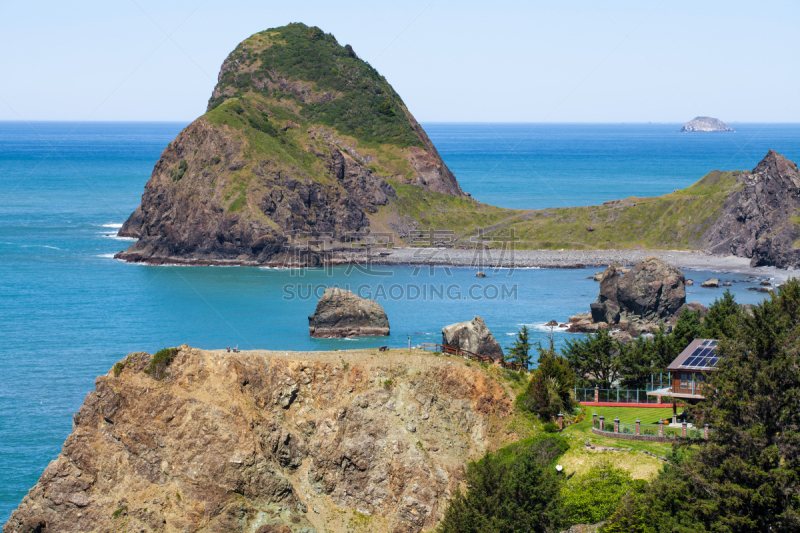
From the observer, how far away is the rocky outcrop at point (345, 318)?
9594cm

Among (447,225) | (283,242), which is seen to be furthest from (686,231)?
(283,242)

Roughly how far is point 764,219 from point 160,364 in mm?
130847

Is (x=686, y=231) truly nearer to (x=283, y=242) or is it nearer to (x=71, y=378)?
(x=283, y=242)

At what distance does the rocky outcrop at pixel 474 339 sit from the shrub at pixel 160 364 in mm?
26615

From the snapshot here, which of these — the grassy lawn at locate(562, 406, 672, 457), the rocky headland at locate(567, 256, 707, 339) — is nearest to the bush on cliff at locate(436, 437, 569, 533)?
the grassy lawn at locate(562, 406, 672, 457)

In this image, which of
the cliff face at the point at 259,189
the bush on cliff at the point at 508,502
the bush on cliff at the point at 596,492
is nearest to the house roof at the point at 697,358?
the bush on cliff at the point at 596,492

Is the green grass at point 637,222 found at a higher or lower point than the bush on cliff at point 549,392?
higher

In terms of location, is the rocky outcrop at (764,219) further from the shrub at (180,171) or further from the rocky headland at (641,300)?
the shrub at (180,171)

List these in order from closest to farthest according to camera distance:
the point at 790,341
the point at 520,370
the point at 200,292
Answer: the point at 790,341 < the point at 520,370 < the point at 200,292

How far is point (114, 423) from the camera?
50031mm

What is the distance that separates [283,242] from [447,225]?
4336 centimetres

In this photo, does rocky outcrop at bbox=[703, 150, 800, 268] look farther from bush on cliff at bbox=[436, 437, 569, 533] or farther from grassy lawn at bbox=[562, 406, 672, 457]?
bush on cliff at bbox=[436, 437, 569, 533]

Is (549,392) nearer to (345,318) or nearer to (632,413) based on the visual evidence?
(632,413)

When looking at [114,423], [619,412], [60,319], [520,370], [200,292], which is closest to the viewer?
[114,423]
